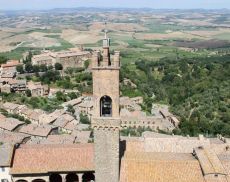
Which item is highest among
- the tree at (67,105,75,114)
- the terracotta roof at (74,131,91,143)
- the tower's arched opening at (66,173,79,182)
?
the tower's arched opening at (66,173,79,182)

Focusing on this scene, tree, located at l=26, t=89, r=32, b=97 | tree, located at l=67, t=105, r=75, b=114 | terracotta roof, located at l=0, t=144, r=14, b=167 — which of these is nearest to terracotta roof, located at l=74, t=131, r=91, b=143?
terracotta roof, located at l=0, t=144, r=14, b=167

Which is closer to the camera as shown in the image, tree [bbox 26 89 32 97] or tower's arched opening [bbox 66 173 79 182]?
tower's arched opening [bbox 66 173 79 182]

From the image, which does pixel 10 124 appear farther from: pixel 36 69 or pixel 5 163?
pixel 36 69

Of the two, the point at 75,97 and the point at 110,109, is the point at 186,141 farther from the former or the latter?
the point at 75,97

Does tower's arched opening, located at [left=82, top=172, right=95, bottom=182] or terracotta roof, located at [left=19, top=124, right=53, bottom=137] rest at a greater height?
tower's arched opening, located at [left=82, top=172, right=95, bottom=182]

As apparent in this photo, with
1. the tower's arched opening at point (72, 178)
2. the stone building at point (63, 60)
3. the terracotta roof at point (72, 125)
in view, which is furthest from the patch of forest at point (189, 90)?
the tower's arched opening at point (72, 178)

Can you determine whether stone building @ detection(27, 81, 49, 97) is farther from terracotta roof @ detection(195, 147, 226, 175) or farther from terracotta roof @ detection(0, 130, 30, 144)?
terracotta roof @ detection(195, 147, 226, 175)

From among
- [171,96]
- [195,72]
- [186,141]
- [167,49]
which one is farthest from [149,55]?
[186,141]

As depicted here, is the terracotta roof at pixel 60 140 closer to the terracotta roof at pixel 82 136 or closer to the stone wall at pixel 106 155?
the terracotta roof at pixel 82 136
